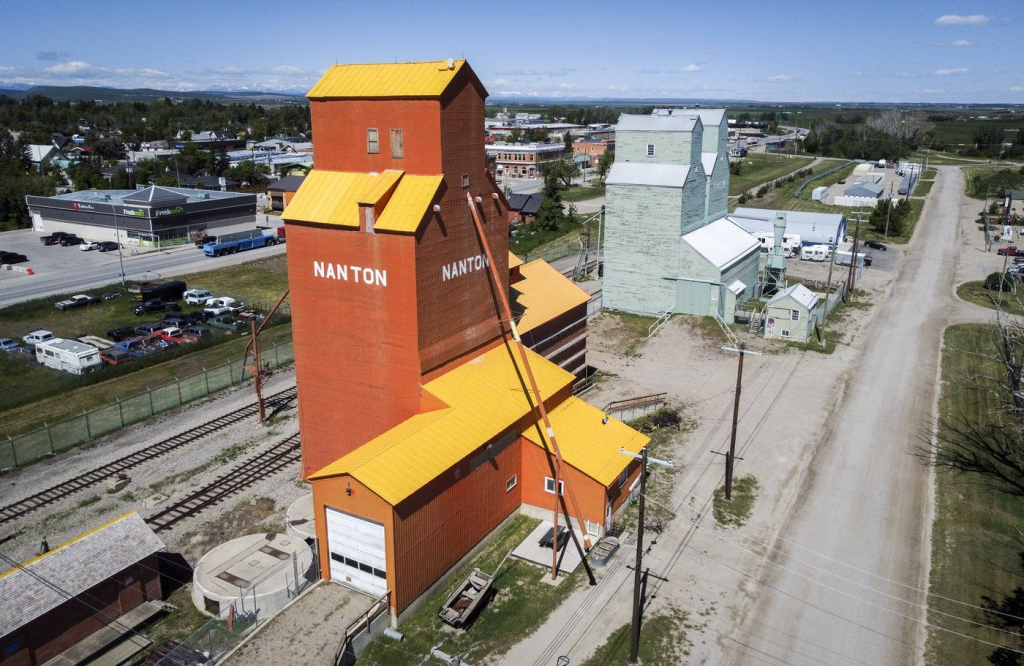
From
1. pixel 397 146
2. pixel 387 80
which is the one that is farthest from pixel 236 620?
pixel 387 80

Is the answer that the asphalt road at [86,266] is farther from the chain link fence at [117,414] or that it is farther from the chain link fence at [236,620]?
the chain link fence at [236,620]

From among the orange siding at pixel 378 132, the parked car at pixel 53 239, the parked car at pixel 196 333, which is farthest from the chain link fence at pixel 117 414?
the parked car at pixel 53 239

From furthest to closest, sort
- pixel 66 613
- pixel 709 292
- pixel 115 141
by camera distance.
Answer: pixel 115 141 → pixel 709 292 → pixel 66 613

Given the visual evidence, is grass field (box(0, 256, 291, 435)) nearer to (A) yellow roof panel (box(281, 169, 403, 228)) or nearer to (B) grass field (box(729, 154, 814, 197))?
(A) yellow roof panel (box(281, 169, 403, 228))

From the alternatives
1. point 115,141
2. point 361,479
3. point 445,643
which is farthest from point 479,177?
point 115,141

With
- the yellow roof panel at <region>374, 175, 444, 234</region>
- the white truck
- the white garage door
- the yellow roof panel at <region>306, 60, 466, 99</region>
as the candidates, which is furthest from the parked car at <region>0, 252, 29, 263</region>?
the white garage door

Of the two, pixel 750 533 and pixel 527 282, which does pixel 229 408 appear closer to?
pixel 527 282
